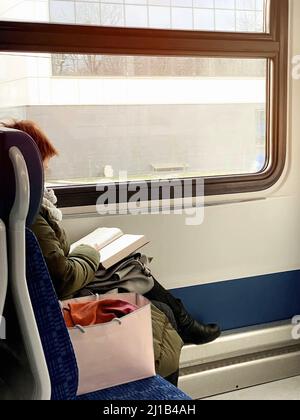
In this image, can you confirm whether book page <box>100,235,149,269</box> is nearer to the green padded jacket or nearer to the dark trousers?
the green padded jacket

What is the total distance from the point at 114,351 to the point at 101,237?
67 centimetres

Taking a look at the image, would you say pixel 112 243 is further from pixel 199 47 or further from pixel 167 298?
pixel 199 47

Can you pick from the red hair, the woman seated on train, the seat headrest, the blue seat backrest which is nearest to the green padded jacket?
the woman seated on train

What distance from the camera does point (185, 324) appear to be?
108 inches

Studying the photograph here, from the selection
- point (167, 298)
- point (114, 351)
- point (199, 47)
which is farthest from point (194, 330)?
point (199, 47)

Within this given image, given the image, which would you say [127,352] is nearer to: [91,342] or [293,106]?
[91,342]

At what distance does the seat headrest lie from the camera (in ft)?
3.44

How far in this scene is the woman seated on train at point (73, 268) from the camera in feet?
6.45

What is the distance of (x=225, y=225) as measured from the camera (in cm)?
294

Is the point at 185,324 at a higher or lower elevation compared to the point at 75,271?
lower

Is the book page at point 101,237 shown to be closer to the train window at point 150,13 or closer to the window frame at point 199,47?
the window frame at point 199,47

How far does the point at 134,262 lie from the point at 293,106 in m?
1.31

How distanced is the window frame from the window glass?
5 cm

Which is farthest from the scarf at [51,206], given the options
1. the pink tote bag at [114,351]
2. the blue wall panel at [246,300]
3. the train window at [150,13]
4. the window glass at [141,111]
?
the blue wall panel at [246,300]
